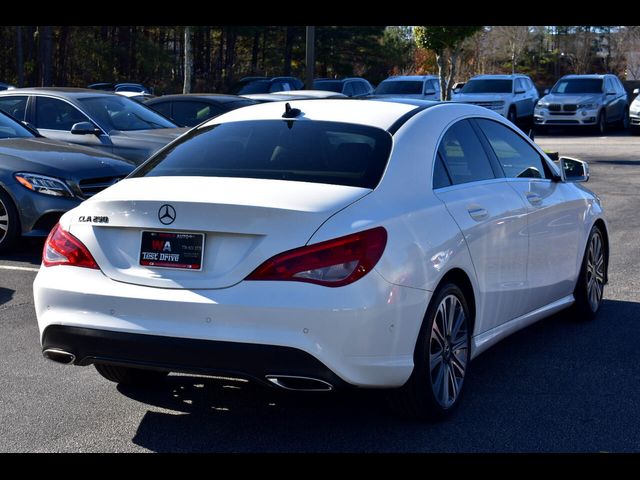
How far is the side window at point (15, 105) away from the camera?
44.3 feet

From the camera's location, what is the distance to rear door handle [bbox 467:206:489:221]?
18.2ft

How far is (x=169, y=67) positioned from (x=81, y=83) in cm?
497

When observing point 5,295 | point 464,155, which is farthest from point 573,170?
point 5,295

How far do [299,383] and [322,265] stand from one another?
1.71 ft

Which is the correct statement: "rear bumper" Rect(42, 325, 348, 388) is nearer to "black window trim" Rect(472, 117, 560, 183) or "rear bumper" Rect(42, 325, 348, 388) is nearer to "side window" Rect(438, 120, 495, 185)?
"side window" Rect(438, 120, 495, 185)

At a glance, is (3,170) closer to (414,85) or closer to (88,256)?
(88,256)

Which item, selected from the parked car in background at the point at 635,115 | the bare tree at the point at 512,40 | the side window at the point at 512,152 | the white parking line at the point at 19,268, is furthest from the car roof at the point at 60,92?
the bare tree at the point at 512,40

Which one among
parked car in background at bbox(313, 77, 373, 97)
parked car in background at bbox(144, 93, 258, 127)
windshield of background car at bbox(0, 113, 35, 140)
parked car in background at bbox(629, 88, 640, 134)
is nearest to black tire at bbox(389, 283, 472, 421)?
windshield of background car at bbox(0, 113, 35, 140)

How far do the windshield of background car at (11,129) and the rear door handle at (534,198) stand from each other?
679 centimetres

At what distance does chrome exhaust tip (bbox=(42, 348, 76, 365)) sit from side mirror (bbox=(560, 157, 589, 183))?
12.4 feet

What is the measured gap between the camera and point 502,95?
29.9m

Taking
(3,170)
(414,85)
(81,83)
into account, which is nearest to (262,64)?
(81,83)

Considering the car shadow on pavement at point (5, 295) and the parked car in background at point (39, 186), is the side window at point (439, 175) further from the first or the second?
the parked car in background at point (39, 186)

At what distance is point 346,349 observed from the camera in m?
4.49
